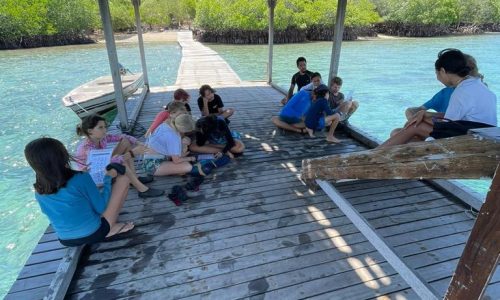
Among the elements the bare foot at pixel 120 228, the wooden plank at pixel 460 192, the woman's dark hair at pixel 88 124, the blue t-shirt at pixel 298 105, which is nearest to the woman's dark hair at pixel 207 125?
the woman's dark hair at pixel 88 124

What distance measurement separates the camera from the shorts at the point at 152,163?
155 inches

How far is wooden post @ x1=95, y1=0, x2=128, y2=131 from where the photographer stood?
4539 millimetres

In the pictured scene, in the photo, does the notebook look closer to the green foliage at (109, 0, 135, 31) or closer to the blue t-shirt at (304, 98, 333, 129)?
the blue t-shirt at (304, 98, 333, 129)

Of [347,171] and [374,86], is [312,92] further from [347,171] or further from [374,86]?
[374,86]

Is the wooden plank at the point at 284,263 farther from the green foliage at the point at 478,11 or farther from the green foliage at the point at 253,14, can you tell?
the green foliage at the point at 478,11

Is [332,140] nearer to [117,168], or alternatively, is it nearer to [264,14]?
[117,168]

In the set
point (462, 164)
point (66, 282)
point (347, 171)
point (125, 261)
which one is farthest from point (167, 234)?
point (462, 164)

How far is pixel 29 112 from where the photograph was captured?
11125mm

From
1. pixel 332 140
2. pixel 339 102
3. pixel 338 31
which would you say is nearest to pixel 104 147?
pixel 332 140

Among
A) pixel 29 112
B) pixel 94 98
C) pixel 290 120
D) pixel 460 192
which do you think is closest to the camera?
pixel 460 192

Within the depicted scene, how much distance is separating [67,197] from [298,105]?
3.70 meters

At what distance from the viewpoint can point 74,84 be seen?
15.0 metres

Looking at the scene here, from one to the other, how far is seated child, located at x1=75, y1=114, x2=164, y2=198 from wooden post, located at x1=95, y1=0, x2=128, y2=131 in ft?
5.27

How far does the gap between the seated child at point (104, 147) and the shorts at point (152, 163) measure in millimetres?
127
